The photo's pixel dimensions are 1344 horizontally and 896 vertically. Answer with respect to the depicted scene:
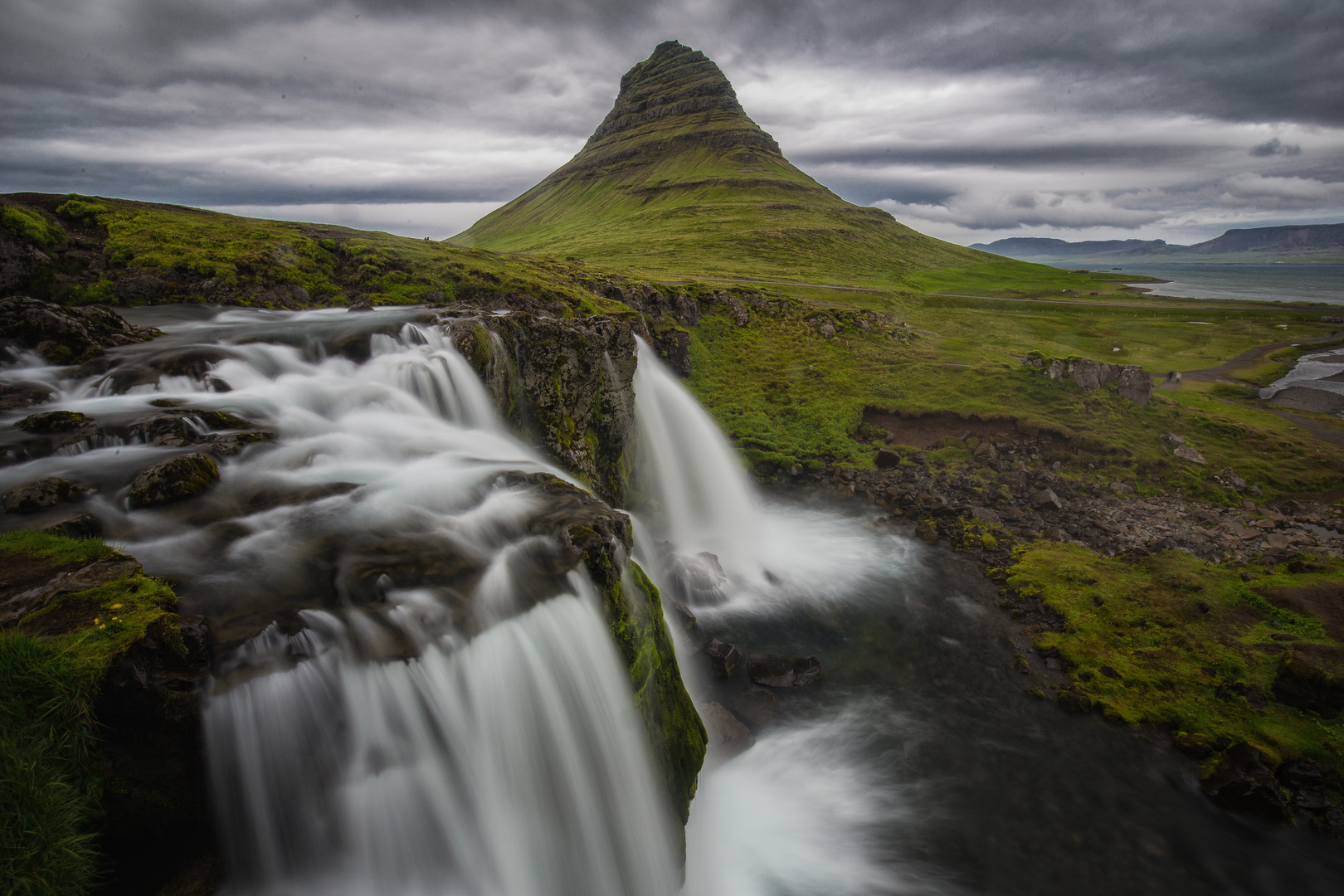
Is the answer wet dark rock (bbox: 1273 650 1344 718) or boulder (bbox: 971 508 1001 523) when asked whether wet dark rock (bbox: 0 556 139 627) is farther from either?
boulder (bbox: 971 508 1001 523)

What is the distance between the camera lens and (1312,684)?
14.4 meters

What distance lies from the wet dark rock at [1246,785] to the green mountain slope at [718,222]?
72.9 m

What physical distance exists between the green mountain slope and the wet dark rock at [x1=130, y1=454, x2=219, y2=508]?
2767 inches

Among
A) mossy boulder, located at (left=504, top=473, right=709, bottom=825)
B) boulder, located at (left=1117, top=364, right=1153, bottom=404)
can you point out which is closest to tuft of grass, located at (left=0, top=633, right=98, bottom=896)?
mossy boulder, located at (left=504, top=473, right=709, bottom=825)

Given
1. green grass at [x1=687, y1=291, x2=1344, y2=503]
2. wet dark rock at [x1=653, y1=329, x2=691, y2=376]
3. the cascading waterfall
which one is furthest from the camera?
wet dark rock at [x1=653, y1=329, x2=691, y2=376]

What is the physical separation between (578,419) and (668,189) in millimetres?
160259

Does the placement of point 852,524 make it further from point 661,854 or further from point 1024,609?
point 661,854

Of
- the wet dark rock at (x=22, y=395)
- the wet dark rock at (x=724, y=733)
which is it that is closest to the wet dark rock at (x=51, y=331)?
the wet dark rock at (x=22, y=395)

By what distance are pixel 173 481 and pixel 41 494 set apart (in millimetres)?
1874

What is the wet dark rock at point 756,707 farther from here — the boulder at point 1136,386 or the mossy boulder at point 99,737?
the boulder at point 1136,386

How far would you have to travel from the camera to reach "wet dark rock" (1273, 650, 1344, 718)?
14086 mm

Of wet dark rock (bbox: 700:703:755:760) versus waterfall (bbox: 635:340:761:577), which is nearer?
wet dark rock (bbox: 700:703:755:760)

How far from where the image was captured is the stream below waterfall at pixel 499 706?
781 cm

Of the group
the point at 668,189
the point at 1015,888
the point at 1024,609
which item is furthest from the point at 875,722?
the point at 668,189
